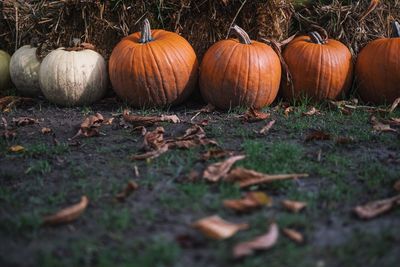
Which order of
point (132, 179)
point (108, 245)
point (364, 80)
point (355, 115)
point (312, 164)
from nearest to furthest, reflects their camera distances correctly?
1. point (108, 245)
2. point (132, 179)
3. point (312, 164)
4. point (355, 115)
5. point (364, 80)

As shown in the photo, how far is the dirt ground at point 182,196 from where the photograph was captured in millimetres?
2039

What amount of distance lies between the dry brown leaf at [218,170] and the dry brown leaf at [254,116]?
3.75 ft

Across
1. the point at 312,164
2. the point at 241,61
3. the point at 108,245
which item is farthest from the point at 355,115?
the point at 108,245

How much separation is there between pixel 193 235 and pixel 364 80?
331 cm

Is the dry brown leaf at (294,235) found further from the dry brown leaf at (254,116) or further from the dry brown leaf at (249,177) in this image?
the dry brown leaf at (254,116)

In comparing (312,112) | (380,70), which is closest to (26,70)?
(312,112)

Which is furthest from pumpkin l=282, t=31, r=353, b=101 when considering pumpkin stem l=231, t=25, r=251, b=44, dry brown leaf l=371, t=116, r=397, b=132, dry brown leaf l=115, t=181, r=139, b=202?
dry brown leaf l=115, t=181, r=139, b=202

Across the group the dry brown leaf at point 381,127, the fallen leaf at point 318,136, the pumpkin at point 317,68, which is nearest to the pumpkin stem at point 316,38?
the pumpkin at point 317,68

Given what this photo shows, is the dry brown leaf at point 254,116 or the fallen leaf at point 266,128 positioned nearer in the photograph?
the fallen leaf at point 266,128

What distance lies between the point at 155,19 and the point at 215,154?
2.32 metres

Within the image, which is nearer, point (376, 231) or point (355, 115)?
point (376, 231)

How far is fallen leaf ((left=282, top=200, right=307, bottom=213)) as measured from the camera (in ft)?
7.90

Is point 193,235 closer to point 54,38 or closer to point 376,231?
point 376,231

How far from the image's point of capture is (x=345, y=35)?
16.8 feet
